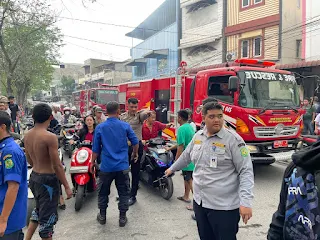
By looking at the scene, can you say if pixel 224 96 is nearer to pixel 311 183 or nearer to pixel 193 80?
pixel 193 80

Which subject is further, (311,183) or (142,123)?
(142,123)

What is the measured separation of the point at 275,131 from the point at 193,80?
2.47 metres

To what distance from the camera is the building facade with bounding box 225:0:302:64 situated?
14.3 m

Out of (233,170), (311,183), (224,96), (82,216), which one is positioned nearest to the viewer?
(311,183)

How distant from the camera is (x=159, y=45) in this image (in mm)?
23812

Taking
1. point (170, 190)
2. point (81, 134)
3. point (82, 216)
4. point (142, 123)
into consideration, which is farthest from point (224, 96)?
point (82, 216)

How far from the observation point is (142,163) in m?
5.20

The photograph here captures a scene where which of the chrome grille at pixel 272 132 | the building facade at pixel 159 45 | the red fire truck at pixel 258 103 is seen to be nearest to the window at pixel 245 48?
the building facade at pixel 159 45

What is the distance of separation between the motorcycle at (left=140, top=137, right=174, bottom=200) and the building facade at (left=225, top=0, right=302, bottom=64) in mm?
9686

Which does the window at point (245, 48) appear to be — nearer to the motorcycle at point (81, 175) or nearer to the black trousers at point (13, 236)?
the motorcycle at point (81, 175)

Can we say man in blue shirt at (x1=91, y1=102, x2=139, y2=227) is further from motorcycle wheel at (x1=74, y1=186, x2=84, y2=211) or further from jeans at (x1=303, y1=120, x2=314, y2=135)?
jeans at (x1=303, y1=120, x2=314, y2=135)

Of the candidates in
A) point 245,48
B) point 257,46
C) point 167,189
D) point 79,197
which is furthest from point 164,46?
point 79,197

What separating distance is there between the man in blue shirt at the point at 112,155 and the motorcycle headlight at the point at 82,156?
764 mm

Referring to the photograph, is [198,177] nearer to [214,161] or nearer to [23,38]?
[214,161]
